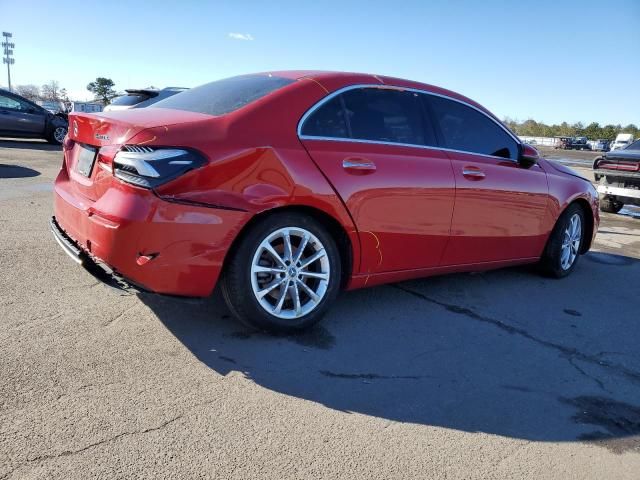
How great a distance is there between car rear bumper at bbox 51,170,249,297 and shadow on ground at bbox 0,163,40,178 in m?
7.26

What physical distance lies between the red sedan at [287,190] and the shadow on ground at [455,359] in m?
0.29

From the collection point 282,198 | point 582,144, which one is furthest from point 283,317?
point 582,144

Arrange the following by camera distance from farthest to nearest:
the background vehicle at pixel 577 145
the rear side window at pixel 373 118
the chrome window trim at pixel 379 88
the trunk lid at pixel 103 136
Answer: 1. the background vehicle at pixel 577 145
2. the rear side window at pixel 373 118
3. the chrome window trim at pixel 379 88
4. the trunk lid at pixel 103 136

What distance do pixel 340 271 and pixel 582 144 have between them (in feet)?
249

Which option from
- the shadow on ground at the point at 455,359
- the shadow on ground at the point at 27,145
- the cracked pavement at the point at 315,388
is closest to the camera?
the cracked pavement at the point at 315,388

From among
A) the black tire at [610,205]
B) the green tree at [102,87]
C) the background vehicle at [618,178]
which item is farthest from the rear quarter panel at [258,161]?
the green tree at [102,87]

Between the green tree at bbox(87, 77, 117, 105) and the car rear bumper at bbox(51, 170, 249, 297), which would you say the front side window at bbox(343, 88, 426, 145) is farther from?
the green tree at bbox(87, 77, 117, 105)

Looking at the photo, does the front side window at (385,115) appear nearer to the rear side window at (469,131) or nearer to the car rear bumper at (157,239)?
the rear side window at (469,131)

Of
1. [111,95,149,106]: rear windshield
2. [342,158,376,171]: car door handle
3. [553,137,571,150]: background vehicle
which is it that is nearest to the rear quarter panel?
[342,158,376,171]: car door handle

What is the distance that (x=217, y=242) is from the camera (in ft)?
10.3

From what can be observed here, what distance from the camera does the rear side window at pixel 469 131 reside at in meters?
4.40

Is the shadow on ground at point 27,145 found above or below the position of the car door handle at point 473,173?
below

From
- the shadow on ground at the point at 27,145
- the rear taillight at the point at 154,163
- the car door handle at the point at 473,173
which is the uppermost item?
the car door handle at the point at 473,173

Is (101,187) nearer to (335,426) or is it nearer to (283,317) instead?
(283,317)
